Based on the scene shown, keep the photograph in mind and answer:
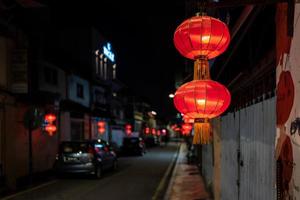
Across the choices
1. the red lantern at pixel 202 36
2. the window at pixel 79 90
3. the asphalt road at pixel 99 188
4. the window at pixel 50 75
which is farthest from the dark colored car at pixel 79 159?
the red lantern at pixel 202 36

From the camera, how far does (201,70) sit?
6.44 metres

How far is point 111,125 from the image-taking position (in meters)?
50.1

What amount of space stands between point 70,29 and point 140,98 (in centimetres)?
4071

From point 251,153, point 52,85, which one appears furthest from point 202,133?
point 52,85

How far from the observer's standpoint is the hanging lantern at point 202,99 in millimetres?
6180

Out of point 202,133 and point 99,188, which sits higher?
point 202,133

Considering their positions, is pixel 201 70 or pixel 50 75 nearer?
pixel 201 70

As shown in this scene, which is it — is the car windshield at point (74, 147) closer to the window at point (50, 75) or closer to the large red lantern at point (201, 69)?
the window at point (50, 75)

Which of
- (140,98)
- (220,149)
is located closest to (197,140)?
(220,149)

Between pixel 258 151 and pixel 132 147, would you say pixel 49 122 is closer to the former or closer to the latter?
pixel 258 151

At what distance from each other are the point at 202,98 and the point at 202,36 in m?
0.85

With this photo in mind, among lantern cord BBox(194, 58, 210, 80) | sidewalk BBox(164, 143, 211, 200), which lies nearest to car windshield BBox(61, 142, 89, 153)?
sidewalk BBox(164, 143, 211, 200)

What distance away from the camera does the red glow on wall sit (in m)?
6.16

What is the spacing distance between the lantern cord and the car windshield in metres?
16.1
